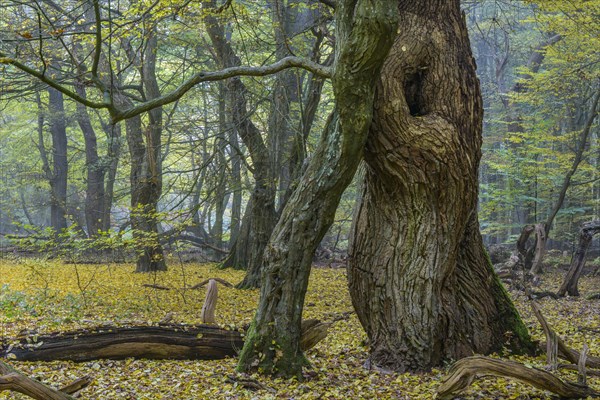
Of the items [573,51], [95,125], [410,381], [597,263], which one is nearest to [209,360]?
[410,381]

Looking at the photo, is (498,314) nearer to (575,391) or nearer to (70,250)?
(575,391)

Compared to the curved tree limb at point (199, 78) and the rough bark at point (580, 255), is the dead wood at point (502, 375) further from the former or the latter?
the rough bark at point (580, 255)

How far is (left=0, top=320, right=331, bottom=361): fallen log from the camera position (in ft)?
17.8

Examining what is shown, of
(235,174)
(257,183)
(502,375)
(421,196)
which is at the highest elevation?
(235,174)

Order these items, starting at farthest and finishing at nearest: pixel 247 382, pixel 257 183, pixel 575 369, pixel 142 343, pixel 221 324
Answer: pixel 257 183 < pixel 221 324 < pixel 142 343 < pixel 575 369 < pixel 247 382

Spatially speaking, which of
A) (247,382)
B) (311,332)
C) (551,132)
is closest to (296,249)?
(311,332)

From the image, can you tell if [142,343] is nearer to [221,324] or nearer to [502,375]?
[221,324]

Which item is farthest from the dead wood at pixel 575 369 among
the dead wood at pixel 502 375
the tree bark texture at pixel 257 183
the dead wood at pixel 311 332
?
the tree bark texture at pixel 257 183

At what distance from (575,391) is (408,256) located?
185 cm

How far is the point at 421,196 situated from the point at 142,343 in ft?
10.4

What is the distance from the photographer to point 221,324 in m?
7.56

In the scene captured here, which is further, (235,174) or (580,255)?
(235,174)

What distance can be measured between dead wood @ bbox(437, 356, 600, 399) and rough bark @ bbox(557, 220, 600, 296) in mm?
5909

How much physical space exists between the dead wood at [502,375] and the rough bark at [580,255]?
19.4 feet
